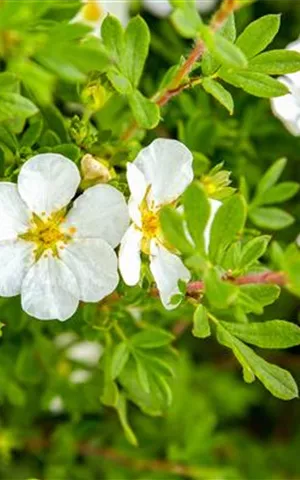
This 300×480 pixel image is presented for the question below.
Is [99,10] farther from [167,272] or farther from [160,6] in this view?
[167,272]

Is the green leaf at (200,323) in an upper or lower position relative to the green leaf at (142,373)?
upper

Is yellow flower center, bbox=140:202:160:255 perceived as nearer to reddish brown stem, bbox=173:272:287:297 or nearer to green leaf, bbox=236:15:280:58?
reddish brown stem, bbox=173:272:287:297

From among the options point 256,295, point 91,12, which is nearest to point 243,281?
point 256,295

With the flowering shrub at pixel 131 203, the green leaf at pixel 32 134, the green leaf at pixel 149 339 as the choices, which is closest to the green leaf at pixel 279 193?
the flowering shrub at pixel 131 203

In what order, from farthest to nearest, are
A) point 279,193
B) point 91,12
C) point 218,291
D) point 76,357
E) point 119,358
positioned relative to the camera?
1. point 76,357
2. point 91,12
3. point 279,193
4. point 119,358
5. point 218,291

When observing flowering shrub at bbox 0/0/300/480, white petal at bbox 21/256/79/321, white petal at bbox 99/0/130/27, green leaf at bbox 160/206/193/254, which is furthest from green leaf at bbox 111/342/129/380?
white petal at bbox 99/0/130/27

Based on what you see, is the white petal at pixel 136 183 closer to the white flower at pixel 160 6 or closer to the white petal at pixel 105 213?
the white petal at pixel 105 213
